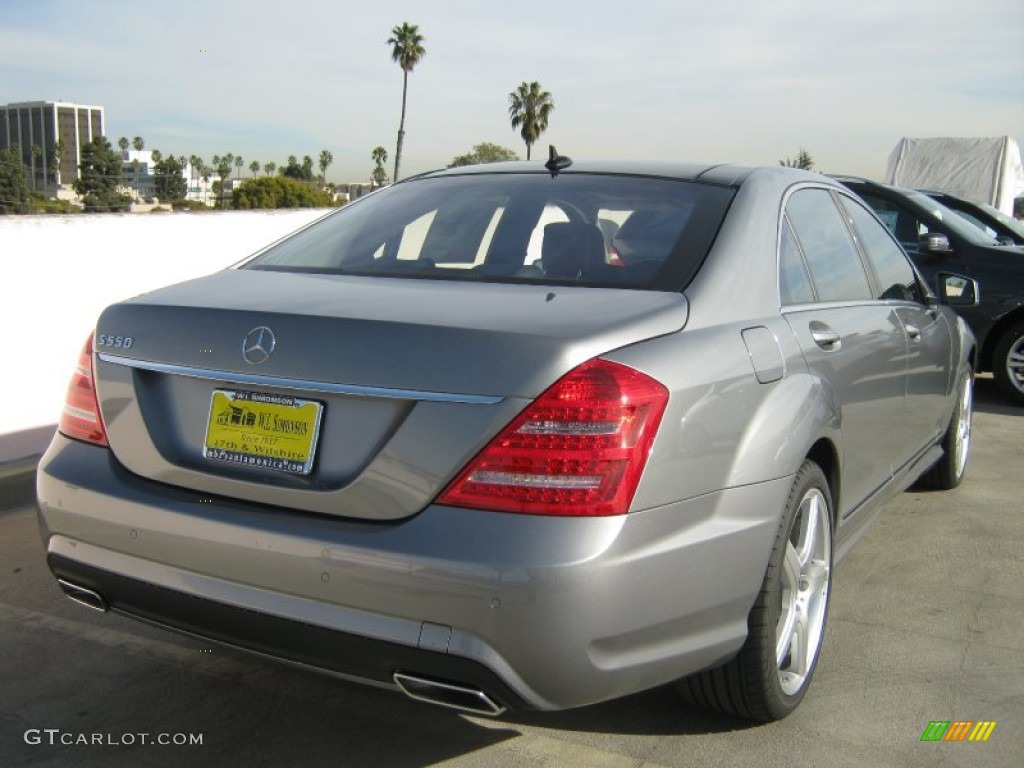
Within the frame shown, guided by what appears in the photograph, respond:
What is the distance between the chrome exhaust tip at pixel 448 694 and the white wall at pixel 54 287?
13.0 feet

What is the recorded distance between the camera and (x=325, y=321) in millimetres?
2477

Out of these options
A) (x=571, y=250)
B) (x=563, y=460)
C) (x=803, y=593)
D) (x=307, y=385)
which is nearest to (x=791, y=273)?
(x=571, y=250)

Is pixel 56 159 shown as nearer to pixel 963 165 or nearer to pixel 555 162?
pixel 963 165

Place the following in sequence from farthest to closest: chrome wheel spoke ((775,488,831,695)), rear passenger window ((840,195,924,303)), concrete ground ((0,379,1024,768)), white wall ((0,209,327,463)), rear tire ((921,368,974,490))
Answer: white wall ((0,209,327,463))
rear tire ((921,368,974,490))
rear passenger window ((840,195,924,303))
chrome wheel spoke ((775,488,831,695))
concrete ground ((0,379,1024,768))

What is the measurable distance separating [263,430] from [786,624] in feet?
5.11

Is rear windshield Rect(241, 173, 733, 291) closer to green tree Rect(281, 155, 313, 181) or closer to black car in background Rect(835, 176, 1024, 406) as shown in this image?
black car in background Rect(835, 176, 1024, 406)

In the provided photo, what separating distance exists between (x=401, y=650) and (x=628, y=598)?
497mm

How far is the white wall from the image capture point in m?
5.55

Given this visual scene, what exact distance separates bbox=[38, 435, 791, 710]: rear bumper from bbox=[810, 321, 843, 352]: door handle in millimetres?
706

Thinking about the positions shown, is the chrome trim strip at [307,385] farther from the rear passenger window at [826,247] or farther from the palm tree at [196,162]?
the palm tree at [196,162]

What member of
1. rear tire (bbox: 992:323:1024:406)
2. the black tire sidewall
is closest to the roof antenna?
the black tire sidewall

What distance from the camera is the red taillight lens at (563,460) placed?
2.25 metres

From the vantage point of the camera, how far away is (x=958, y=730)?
3051 millimetres

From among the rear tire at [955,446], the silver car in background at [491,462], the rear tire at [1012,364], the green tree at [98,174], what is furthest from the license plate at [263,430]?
the green tree at [98,174]
